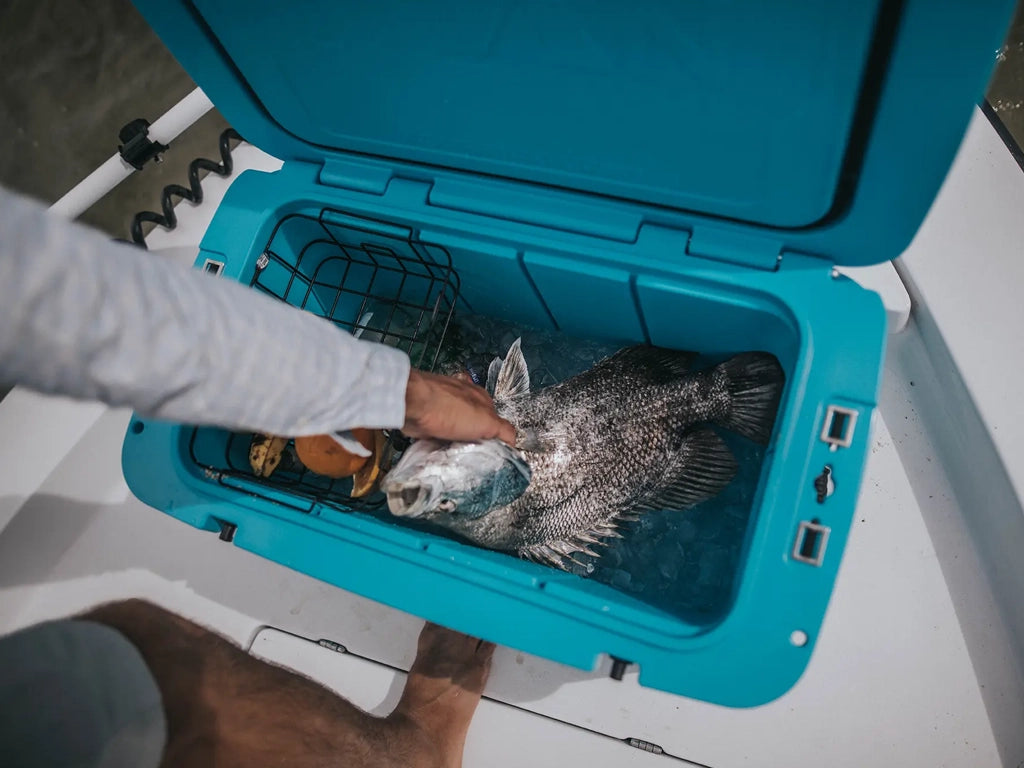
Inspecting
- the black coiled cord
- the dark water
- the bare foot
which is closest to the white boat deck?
the bare foot

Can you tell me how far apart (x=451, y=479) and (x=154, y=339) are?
565mm

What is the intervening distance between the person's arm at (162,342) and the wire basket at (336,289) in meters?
0.46

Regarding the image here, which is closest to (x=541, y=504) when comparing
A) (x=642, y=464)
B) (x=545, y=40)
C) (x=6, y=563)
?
(x=642, y=464)

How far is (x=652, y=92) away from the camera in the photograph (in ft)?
2.60

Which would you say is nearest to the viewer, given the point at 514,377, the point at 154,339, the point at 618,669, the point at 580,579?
the point at 154,339

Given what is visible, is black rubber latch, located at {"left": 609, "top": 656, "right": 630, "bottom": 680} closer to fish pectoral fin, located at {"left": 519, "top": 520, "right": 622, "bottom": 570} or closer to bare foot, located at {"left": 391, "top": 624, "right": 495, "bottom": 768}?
fish pectoral fin, located at {"left": 519, "top": 520, "right": 622, "bottom": 570}

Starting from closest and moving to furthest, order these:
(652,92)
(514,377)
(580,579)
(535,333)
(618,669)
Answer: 1. (652,92)
2. (618,669)
3. (580,579)
4. (514,377)
5. (535,333)

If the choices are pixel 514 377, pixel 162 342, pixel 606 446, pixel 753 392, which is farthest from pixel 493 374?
pixel 162 342

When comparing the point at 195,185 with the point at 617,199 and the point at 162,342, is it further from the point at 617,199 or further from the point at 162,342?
the point at 162,342

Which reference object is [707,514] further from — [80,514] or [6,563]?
[6,563]

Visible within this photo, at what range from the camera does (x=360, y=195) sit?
3.68ft

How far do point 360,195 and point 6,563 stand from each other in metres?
1.21

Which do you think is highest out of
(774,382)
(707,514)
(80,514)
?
(774,382)

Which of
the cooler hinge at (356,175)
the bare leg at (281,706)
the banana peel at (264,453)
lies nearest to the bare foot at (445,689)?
the bare leg at (281,706)
